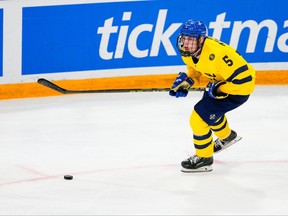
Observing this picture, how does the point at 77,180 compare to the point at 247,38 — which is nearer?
the point at 77,180

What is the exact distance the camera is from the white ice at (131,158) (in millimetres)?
4020

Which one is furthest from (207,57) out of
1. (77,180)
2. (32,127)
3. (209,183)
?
(32,127)

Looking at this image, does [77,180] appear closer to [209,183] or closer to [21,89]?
[209,183]

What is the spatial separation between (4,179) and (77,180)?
45 cm

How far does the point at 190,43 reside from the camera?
4402mm

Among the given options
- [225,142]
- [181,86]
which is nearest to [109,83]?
[225,142]

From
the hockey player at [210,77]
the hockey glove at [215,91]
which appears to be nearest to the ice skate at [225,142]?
the hockey player at [210,77]

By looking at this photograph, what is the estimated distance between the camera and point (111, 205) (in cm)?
399

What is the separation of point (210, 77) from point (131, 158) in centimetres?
87

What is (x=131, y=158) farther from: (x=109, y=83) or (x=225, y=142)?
(x=109, y=83)

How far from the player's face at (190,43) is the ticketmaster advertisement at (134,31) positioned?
286 centimetres

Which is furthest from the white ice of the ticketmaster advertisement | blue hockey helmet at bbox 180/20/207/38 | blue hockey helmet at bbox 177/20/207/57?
blue hockey helmet at bbox 180/20/207/38

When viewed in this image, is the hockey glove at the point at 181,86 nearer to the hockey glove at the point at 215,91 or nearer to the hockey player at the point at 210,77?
the hockey player at the point at 210,77

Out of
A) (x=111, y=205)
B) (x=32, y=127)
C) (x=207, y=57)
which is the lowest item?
(x=111, y=205)
